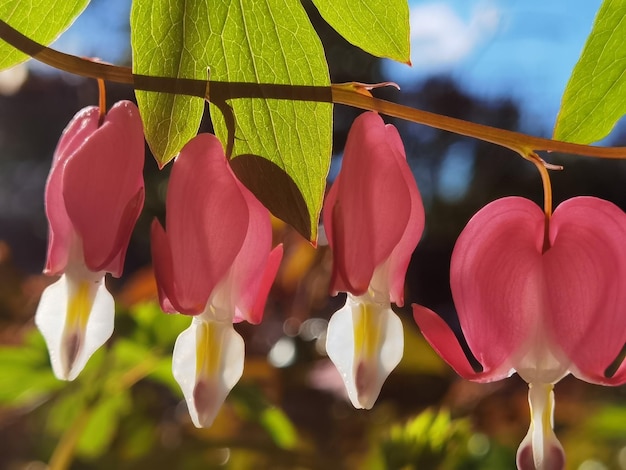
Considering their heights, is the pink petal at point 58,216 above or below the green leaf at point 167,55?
below

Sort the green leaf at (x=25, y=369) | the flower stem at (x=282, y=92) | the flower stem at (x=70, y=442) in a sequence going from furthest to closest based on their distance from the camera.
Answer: the green leaf at (x=25, y=369), the flower stem at (x=70, y=442), the flower stem at (x=282, y=92)

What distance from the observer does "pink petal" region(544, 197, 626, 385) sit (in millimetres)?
428

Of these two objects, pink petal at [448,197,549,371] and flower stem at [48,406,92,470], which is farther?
flower stem at [48,406,92,470]

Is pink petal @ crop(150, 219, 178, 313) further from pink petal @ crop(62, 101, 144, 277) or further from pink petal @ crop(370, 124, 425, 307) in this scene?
pink petal @ crop(370, 124, 425, 307)

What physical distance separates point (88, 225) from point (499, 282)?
0.26 meters

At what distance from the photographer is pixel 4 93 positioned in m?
2.40

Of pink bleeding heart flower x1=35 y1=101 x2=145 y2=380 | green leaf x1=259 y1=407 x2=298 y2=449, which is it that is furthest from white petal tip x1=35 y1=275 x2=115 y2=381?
green leaf x1=259 y1=407 x2=298 y2=449

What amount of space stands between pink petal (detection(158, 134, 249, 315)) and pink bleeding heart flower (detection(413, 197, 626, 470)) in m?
0.12

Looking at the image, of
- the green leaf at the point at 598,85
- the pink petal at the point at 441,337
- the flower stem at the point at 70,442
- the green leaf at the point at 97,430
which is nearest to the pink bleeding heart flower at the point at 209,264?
the pink petal at the point at 441,337

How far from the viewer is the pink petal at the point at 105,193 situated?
40 cm

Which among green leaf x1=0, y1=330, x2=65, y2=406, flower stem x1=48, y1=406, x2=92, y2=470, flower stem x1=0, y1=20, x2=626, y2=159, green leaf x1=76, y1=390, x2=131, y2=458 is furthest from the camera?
green leaf x1=76, y1=390, x2=131, y2=458

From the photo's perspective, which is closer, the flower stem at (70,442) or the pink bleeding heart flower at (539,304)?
the pink bleeding heart flower at (539,304)

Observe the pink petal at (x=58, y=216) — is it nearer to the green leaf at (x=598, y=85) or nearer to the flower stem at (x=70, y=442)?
the green leaf at (x=598, y=85)

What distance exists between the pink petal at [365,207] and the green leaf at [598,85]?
4.8 inches
